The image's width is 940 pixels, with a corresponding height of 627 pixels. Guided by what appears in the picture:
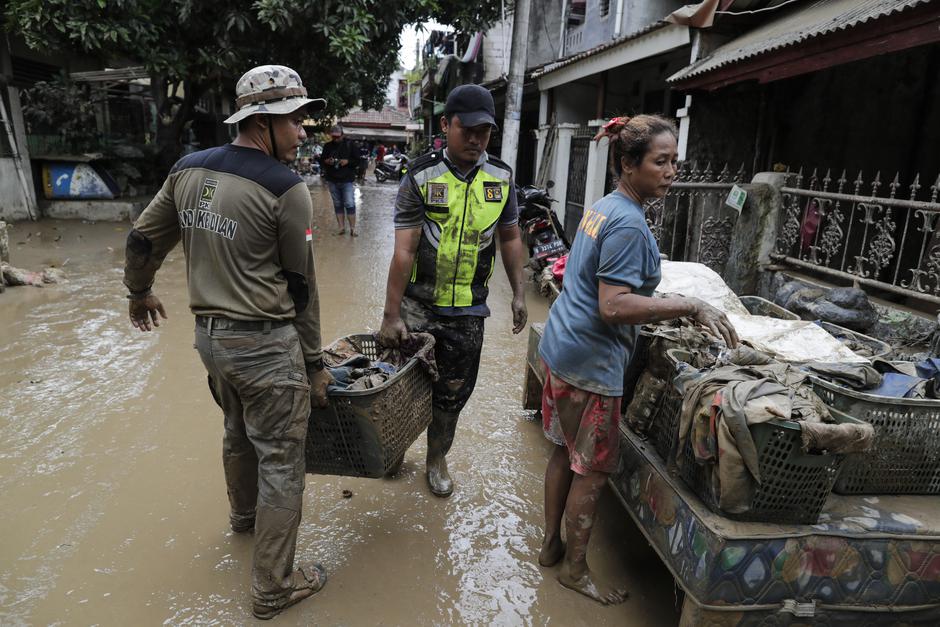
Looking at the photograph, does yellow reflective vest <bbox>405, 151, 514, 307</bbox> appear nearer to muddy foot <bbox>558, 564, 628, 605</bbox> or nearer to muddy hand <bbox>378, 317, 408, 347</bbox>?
muddy hand <bbox>378, 317, 408, 347</bbox>

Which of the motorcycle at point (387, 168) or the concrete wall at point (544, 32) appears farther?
the motorcycle at point (387, 168)

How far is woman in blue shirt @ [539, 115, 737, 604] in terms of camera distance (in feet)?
7.06

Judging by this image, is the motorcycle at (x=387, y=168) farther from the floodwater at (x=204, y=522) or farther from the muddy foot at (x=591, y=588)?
the muddy foot at (x=591, y=588)

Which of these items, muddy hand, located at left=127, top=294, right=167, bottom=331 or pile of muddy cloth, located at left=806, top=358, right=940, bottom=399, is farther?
muddy hand, located at left=127, top=294, right=167, bottom=331

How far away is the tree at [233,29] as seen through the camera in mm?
8742

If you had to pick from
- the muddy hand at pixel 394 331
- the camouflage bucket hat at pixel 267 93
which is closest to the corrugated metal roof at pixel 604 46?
the muddy hand at pixel 394 331

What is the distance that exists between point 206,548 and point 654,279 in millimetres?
2268

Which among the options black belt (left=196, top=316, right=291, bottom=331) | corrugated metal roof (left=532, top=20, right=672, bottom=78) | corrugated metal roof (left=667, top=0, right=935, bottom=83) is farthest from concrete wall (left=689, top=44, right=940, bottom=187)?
black belt (left=196, top=316, right=291, bottom=331)

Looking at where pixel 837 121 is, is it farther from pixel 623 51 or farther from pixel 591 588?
pixel 591 588

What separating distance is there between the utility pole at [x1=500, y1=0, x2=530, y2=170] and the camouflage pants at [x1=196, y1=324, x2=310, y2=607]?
918cm

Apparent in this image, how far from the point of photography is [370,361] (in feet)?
Answer: 9.79

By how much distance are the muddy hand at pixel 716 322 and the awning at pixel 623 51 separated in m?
6.49

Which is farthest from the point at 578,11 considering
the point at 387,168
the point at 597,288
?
the point at 387,168

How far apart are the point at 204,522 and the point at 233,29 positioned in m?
9.11
